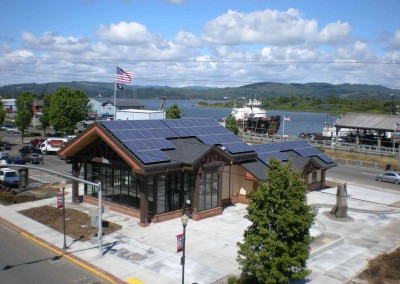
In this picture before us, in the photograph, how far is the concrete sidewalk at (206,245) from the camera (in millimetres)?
20969

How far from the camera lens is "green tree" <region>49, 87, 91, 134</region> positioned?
77.1 meters

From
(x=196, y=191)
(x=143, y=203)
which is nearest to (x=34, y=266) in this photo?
(x=143, y=203)

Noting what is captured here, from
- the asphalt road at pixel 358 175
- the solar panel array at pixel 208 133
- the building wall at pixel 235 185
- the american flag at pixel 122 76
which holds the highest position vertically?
the american flag at pixel 122 76

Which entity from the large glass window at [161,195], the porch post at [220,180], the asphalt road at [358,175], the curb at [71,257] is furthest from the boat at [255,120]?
the curb at [71,257]

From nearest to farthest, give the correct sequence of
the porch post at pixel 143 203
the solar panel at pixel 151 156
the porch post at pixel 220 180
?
the solar panel at pixel 151 156 → the porch post at pixel 143 203 → the porch post at pixel 220 180

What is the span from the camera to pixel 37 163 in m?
53.4

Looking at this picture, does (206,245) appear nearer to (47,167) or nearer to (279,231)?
(279,231)

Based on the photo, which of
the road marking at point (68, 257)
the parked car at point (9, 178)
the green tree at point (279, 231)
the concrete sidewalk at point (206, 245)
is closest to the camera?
the green tree at point (279, 231)

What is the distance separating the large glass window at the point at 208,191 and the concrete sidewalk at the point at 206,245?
1248mm

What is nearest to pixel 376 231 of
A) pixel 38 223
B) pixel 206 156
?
pixel 206 156

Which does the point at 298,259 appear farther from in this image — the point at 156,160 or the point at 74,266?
the point at 156,160

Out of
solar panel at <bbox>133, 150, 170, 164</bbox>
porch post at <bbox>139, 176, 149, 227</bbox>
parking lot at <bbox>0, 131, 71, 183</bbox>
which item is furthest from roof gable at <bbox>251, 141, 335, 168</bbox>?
parking lot at <bbox>0, 131, 71, 183</bbox>

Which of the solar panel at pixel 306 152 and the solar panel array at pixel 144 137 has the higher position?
the solar panel array at pixel 144 137

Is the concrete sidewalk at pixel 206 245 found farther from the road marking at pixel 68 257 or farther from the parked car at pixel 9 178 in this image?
the parked car at pixel 9 178
